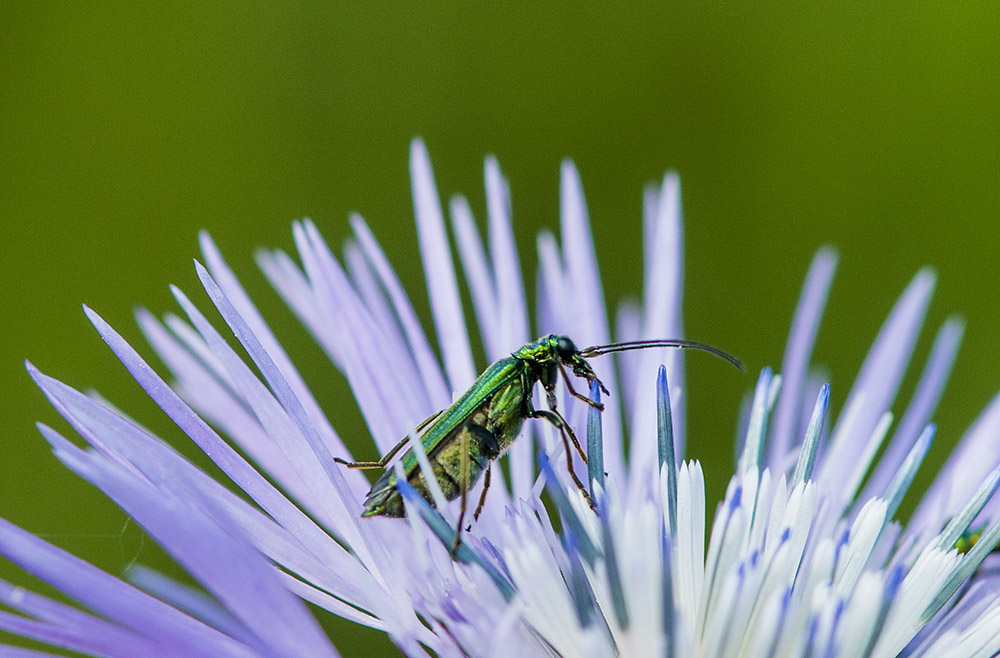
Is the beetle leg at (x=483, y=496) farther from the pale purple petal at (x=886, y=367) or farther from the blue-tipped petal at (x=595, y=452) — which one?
the pale purple petal at (x=886, y=367)

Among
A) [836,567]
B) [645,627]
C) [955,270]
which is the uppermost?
[955,270]

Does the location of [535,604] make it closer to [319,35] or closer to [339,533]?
[339,533]

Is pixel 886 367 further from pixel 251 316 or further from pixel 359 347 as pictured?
pixel 251 316

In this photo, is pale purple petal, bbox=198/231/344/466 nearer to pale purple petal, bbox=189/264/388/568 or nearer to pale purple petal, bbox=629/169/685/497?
pale purple petal, bbox=189/264/388/568

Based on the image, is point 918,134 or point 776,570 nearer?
point 776,570

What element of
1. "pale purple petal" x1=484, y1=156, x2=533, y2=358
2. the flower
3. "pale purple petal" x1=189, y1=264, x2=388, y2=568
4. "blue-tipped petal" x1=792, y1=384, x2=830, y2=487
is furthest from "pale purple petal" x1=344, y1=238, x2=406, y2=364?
"blue-tipped petal" x1=792, y1=384, x2=830, y2=487

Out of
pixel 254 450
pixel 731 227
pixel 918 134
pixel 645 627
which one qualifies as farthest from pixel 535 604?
pixel 918 134
